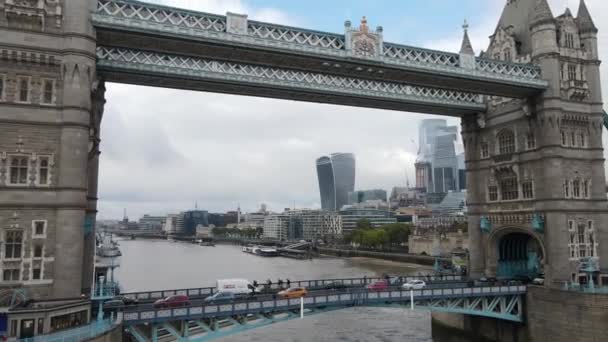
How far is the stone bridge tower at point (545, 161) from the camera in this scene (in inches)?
1820

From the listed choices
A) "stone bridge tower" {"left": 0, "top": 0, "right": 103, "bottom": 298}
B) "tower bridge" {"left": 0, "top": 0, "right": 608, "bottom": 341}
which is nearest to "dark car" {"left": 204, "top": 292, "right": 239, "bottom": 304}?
"tower bridge" {"left": 0, "top": 0, "right": 608, "bottom": 341}

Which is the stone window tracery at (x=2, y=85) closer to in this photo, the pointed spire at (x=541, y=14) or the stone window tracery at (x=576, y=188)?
the pointed spire at (x=541, y=14)

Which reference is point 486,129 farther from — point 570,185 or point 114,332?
point 114,332

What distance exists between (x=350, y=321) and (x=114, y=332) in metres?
37.4

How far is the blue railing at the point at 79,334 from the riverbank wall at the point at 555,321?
117ft

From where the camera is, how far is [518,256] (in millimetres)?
53156

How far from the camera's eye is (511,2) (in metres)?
54.0

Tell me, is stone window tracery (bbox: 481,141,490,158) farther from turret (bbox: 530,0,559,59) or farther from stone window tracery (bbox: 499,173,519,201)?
turret (bbox: 530,0,559,59)

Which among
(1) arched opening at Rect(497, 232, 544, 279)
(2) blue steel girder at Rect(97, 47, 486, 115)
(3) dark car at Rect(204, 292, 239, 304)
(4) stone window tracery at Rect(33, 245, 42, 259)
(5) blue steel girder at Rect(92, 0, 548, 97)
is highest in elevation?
(5) blue steel girder at Rect(92, 0, 548, 97)

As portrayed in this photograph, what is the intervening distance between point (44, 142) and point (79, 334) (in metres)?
12.3

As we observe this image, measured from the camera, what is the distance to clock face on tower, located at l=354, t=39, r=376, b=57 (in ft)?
130

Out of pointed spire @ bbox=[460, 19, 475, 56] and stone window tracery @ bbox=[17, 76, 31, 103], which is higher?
pointed spire @ bbox=[460, 19, 475, 56]

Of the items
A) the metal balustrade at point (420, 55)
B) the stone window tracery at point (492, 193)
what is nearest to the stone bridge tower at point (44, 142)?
the metal balustrade at point (420, 55)

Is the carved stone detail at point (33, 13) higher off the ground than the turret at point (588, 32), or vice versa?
the turret at point (588, 32)
